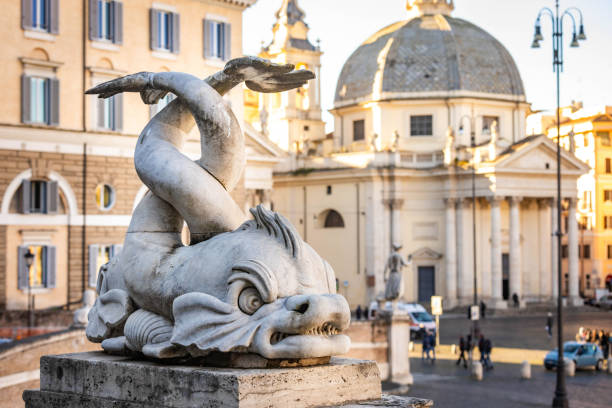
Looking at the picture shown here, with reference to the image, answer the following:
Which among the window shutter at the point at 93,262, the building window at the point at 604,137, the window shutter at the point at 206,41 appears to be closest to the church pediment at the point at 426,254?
the building window at the point at 604,137

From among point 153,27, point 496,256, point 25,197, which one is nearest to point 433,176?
point 496,256

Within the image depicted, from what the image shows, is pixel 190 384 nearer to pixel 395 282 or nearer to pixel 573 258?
pixel 395 282

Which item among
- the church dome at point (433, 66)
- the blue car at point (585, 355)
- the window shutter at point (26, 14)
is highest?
the church dome at point (433, 66)

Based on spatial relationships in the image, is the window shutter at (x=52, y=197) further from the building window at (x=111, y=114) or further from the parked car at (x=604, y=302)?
the parked car at (x=604, y=302)

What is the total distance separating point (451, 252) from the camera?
61312 mm

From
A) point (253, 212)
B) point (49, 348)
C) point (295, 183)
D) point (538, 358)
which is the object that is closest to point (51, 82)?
point (49, 348)

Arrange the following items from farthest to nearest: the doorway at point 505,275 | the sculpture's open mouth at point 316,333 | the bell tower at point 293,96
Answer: the bell tower at point 293,96, the doorway at point 505,275, the sculpture's open mouth at point 316,333

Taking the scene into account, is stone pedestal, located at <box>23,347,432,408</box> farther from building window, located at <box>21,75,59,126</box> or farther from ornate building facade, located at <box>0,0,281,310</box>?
building window, located at <box>21,75,59,126</box>

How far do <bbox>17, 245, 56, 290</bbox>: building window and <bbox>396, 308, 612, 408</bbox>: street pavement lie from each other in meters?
11.4

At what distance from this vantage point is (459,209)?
6128 cm

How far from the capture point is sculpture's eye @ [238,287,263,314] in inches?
207

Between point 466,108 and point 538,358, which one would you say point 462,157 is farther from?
point 538,358

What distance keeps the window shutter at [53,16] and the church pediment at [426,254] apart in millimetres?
34613

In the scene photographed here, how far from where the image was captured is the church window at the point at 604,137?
259 ft
